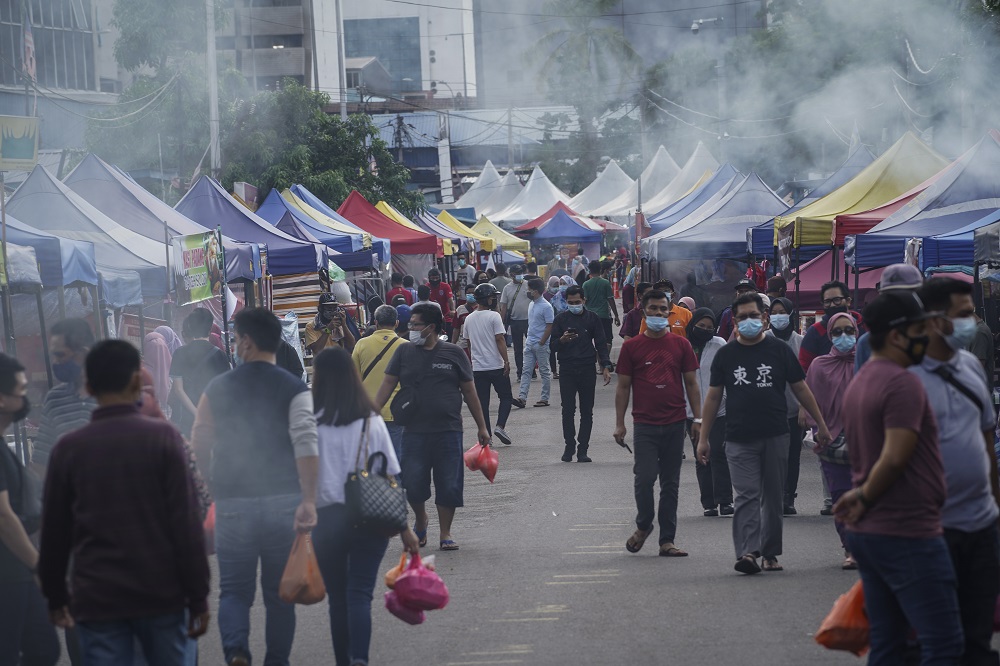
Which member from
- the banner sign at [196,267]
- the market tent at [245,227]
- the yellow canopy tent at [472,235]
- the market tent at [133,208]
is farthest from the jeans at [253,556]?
the yellow canopy tent at [472,235]

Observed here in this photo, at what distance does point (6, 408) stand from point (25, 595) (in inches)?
30.5

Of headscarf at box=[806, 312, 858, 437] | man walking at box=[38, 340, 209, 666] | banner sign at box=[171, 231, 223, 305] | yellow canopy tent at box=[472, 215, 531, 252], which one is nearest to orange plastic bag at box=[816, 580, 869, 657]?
man walking at box=[38, 340, 209, 666]

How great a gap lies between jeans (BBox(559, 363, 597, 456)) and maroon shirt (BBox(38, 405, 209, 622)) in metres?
9.41

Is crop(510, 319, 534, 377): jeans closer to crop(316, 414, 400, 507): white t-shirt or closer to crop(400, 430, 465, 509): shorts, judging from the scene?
crop(400, 430, 465, 509): shorts

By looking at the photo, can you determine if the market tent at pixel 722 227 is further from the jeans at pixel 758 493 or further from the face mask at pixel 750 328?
the jeans at pixel 758 493

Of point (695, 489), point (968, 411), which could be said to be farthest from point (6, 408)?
point (695, 489)

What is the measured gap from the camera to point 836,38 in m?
29.8

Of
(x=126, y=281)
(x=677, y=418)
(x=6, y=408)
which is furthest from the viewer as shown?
(x=126, y=281)

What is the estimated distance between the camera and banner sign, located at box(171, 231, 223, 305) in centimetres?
1181

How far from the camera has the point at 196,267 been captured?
39.0ft

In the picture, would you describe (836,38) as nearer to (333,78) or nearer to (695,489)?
(695,489)

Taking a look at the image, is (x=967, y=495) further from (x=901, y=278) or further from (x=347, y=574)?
(x=347, y=574)

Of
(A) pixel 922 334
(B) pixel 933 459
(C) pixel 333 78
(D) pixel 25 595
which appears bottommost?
(D) pixel 25 595

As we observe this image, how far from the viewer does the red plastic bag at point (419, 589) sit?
19.1ft
